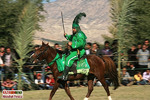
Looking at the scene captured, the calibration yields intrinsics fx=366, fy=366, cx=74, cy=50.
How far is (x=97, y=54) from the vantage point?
14.9m

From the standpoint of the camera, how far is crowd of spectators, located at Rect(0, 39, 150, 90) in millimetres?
14789

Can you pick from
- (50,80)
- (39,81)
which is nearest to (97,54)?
(50,80)

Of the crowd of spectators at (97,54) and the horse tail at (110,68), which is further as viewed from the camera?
the crowd of spectators at (97,54)

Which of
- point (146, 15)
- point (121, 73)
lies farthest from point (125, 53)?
point (146, 15)

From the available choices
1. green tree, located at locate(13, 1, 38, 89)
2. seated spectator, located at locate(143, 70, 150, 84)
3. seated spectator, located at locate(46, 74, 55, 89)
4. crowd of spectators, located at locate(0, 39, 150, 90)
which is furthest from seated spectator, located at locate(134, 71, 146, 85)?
green tree, located at locate(13, 1, 38, 89)

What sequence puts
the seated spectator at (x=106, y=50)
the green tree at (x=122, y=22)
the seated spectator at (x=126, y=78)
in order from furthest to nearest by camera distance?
the seated spectator at (x=126, y=78) < the green tree at (x=122, y=22) < the seated spectator at (x=106, y=50)

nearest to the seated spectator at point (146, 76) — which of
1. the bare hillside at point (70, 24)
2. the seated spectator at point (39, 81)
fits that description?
the seated spectator at point (39, 81)

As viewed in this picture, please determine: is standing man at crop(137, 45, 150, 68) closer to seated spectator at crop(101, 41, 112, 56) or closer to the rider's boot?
seated spectator at crop(101, 41, 112, 56)

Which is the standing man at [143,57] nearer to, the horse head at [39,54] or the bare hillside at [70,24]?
the horse head at [39,54]

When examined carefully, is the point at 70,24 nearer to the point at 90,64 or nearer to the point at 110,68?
the point at 110,68

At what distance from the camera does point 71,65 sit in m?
10.9

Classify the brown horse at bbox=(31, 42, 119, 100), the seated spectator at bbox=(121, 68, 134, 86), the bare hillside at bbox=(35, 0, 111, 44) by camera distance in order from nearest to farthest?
the brown horse at bbox=(31, 42, 119, 100), the seated spectator at bbox=(121, 68, 134, 86), the bare hillside at bbox=(35, 0, 111, 44)

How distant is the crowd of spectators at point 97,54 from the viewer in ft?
48.5

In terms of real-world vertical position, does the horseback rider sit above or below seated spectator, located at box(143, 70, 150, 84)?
above
